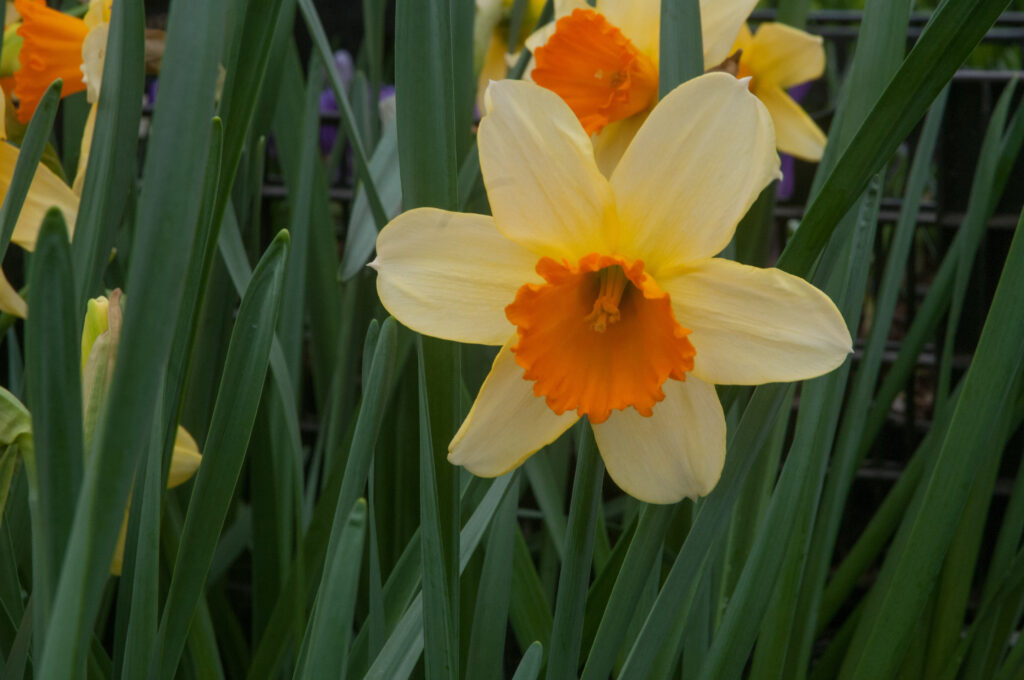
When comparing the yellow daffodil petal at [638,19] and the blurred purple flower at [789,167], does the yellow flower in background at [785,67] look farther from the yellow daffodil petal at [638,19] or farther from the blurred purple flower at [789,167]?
the blurred purple flower at [789,167]

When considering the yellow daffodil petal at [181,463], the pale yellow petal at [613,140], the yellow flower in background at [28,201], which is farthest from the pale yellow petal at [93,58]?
the pale yellow petal at [613,140]

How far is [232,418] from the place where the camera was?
0.48 m

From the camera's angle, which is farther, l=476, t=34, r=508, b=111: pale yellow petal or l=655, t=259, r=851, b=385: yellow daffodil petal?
l=476, t=34, r=508, b=111: pale yellow petal

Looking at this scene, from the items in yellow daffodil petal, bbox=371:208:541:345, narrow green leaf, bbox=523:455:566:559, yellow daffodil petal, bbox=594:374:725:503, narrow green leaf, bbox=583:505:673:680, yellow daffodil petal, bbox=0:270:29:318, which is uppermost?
yellow daffodil petal, bbox=371:208:541:345

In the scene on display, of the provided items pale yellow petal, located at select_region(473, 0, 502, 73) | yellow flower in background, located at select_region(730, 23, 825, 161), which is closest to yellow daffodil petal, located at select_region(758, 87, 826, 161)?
yellow flower in background, located at select_region(730, 23, 825, 161)

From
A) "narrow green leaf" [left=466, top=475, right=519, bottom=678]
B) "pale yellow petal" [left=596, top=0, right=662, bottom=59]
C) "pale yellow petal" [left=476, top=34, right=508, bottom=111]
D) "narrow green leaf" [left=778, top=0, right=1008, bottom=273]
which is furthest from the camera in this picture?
"pale yellow petal" [left=476, top=34, right=508, bottom=111]

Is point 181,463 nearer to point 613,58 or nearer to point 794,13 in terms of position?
point 613,58

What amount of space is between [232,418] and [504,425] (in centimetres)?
14

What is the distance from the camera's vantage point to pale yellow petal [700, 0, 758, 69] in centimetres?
69

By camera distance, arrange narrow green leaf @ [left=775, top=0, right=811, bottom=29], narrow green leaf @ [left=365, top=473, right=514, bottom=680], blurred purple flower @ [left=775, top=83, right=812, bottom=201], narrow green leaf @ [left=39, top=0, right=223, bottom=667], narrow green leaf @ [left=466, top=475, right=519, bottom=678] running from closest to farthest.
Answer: narrow green leaf @ [left=39, top=0, right=223, bottom=667] < narrow green leaf @ [left=365, top=473, right=514, bottom=680] < narrow green leaf @ [left=466, top=475, right=519, bottom=678] < narrow green leaf @ [left=775, top=0, right=811, bottom=29] < blurred purple flower @ [left=775, top=83, right=812, bottom=201]

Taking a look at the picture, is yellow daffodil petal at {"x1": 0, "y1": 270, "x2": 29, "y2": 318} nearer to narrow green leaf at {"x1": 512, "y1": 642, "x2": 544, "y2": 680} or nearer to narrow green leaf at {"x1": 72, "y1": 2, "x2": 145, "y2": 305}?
narrow green leaf at {"x1": 72, "y1": 2, "x2": 145, "y2": 305}

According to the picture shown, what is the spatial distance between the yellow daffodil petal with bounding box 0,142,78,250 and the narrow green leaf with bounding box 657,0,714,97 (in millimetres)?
412

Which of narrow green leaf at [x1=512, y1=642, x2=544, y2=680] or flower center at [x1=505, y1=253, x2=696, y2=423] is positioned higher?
flower center at [x1=505, y1=253, x2=696, y2=423]

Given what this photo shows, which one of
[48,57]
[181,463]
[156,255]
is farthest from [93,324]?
[48,57]
